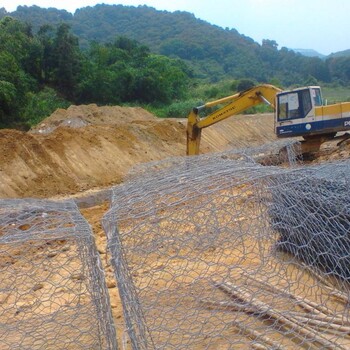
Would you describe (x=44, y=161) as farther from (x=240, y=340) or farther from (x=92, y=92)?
(x=92, y=92)

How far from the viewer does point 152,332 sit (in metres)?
3.39

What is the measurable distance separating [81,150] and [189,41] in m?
66.1

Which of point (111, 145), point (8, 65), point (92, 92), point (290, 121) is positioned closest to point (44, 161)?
point (111, 145)

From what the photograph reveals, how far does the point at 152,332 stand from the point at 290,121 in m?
9.41

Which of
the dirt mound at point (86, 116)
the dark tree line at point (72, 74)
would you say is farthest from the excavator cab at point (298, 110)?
the dark tree line at point (72, 74)

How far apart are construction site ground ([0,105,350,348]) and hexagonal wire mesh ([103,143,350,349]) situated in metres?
3.09

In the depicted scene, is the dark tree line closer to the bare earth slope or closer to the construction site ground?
the bare earth slope

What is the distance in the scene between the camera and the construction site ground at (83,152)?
425 inches

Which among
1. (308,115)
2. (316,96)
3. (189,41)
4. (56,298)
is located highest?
(189,41)

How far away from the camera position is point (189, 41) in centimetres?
7581

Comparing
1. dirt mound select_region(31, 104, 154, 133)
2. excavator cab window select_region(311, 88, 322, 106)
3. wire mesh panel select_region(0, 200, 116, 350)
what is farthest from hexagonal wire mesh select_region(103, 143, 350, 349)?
dirt mound select_region(31, 104, 154, 133)

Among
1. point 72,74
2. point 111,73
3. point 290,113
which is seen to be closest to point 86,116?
point 290,113

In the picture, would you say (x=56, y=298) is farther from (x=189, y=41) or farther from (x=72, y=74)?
(x=189, y=41)

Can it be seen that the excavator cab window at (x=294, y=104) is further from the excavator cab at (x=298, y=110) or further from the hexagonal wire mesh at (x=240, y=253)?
the hexagonal wire mesh at (x=240, y=253)
